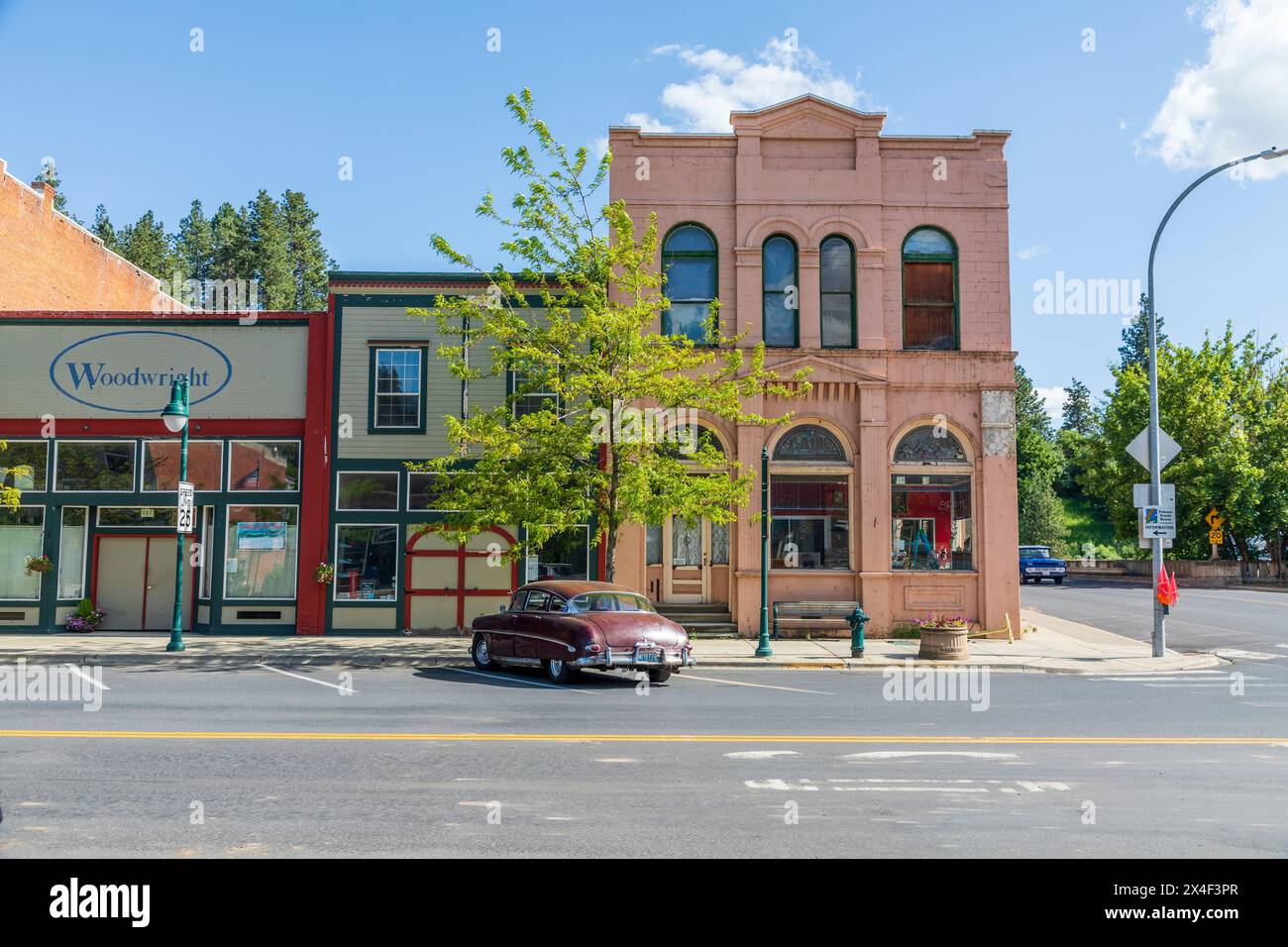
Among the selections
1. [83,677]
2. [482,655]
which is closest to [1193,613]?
[482,655]

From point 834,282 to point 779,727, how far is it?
1451 cm

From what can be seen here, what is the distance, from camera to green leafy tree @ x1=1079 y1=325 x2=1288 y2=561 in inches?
1747

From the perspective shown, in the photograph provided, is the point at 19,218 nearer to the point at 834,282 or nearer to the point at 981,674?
the point at 834,282

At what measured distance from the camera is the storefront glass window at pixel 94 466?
Result: 73.8 feet

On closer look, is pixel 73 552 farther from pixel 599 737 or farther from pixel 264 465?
pixel 599 737

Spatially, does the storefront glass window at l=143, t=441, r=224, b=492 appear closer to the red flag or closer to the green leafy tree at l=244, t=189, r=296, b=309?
the red flag

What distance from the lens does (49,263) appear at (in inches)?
1154

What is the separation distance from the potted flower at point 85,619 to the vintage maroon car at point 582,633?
36.4 feet

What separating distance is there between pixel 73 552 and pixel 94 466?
204 cm

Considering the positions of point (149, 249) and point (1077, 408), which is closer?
point (149, 249)

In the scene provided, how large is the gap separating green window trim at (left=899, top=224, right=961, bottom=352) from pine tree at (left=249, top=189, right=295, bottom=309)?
49.4 meters

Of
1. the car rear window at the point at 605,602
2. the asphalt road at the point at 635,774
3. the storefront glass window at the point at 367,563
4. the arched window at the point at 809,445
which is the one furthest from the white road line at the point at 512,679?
the arched window at the point at 809,445

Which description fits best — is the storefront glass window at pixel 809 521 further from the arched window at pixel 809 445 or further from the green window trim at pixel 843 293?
the green window trim at pixel 843 293

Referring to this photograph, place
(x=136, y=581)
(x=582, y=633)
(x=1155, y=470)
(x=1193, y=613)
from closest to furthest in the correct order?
(x=582, y=633) → (x=1155, y=470) → (x=136, y=581) → (x=1193, y=613)
